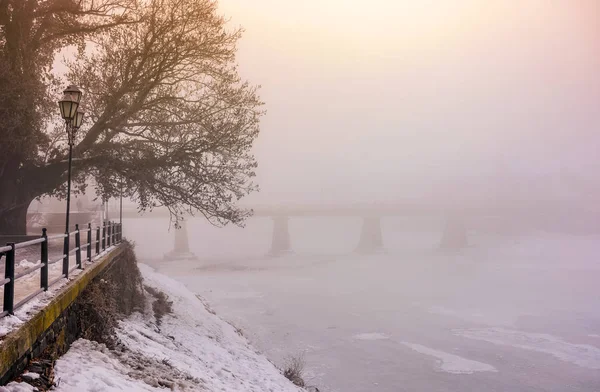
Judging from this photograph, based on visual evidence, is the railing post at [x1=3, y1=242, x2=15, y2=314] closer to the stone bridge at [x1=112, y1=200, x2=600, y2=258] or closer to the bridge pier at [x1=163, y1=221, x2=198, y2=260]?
the bridge pier at [x1=163, y1=221, x2=198, y2=260]

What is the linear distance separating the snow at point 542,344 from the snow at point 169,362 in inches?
609

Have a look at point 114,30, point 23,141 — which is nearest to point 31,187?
point 23,141

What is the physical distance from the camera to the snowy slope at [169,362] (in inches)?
259

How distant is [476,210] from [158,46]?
80.7 metres

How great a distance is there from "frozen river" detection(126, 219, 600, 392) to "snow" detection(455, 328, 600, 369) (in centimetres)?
6

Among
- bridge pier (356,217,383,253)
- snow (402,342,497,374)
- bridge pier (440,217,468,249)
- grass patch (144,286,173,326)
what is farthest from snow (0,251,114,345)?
bridge pier (440,217,468,249)

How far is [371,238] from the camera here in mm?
84688

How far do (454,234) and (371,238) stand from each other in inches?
633

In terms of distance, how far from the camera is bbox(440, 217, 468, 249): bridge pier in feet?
283

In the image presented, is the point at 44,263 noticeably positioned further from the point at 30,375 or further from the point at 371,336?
the point at 371,336

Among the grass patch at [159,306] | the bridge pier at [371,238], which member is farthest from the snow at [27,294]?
A: the bridge pier at [371,238]

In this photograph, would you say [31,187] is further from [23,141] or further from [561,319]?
[561,319]

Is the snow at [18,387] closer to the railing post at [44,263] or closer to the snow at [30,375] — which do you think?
the snow at [30,375]

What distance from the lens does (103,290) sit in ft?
33.8
